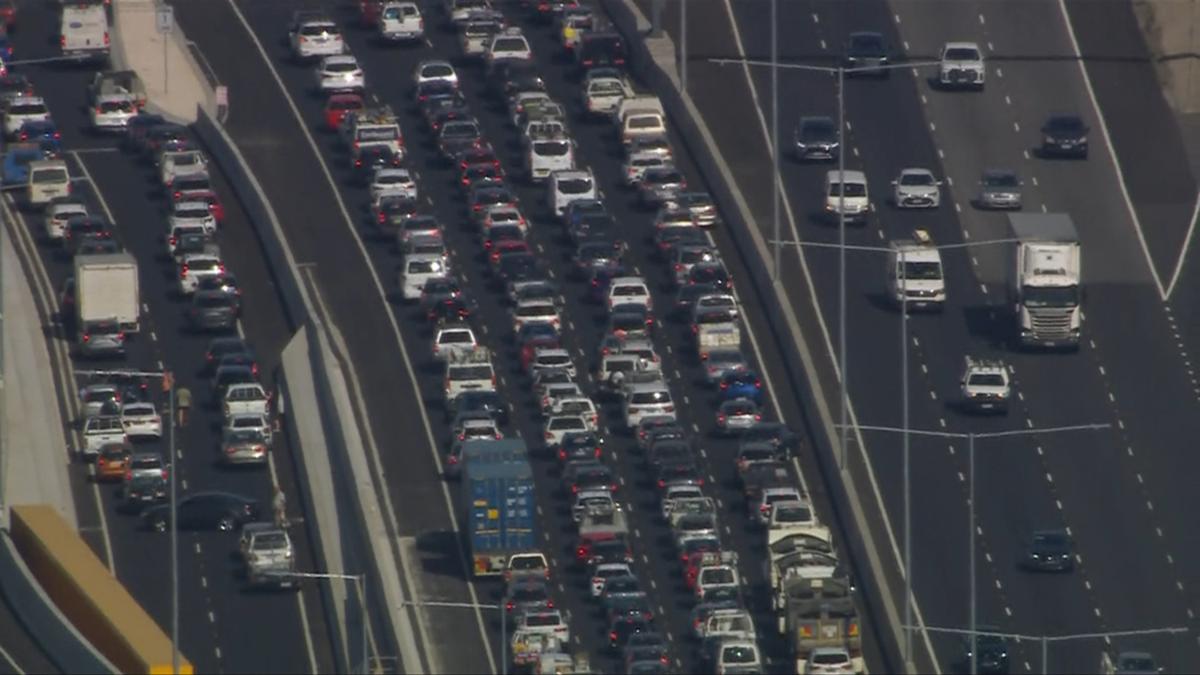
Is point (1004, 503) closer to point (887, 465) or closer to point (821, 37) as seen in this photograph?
point (887, 465)

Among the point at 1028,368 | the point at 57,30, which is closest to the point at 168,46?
the point at 57,30

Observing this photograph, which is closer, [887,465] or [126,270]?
[887,465]

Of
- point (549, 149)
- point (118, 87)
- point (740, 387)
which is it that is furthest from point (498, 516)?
point (118, 87)

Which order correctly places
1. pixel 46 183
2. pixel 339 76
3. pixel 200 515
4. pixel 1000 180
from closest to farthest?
pixel 200 515, pixel 1000 180, pixel 46 183, pixel 339 76

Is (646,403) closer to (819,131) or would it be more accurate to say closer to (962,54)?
(819,131)

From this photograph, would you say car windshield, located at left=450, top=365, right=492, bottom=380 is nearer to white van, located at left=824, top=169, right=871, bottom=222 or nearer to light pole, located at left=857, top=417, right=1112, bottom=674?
light pole, located at left=857, top=417, right=1112, bottom=674

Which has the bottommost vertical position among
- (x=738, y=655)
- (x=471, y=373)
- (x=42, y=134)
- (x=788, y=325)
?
(x=788, y=325)
